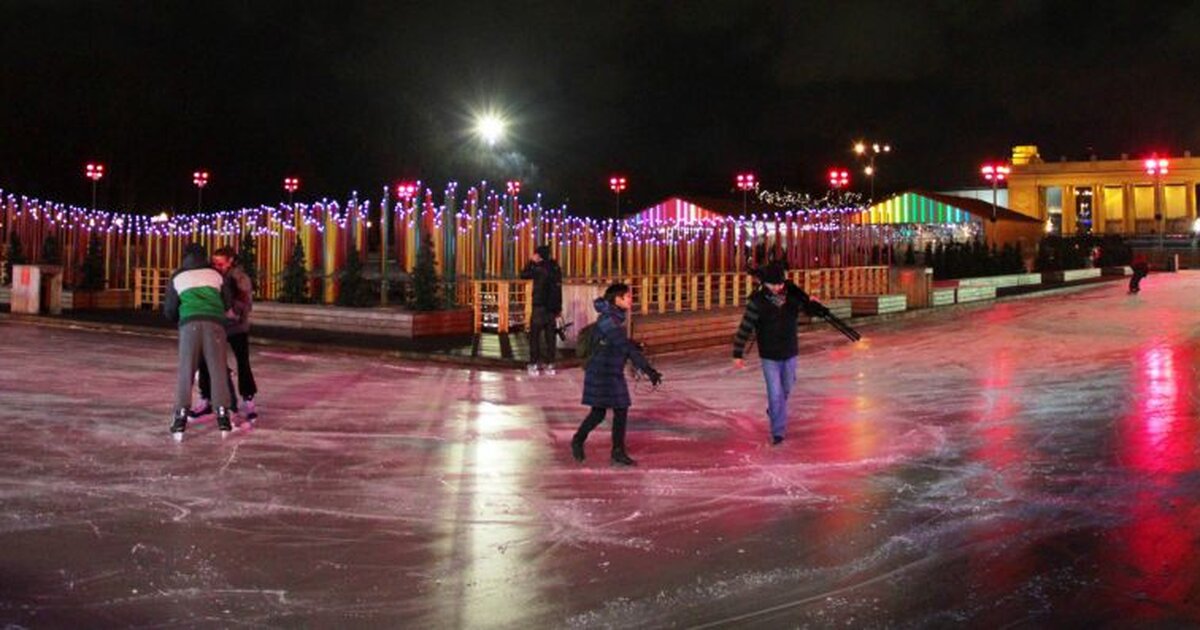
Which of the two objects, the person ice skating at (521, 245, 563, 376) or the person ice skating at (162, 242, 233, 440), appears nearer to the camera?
the person ice skating at (162, 242, 233, 440)

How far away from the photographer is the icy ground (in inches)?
209

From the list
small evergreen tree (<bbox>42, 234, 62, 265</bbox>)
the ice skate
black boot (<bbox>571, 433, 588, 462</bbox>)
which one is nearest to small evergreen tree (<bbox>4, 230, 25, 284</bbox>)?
small evergreen tree (<bbox>42, 234, 62, 265</bbox>)

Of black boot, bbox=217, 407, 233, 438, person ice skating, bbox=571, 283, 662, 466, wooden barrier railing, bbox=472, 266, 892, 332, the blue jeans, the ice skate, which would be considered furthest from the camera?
wooden barrier railing, bbox=472, 266, 892, 332

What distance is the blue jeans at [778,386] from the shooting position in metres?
9.66

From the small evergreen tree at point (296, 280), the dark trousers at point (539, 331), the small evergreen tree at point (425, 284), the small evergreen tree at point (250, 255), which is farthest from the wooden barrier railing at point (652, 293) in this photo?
the small evergreen tree at point (250, 255)

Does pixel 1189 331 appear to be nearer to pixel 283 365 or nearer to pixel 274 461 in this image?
pixel 283 365

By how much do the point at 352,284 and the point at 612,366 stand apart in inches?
610

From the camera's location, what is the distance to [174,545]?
6262mm

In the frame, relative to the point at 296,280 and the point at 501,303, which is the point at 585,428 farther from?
the point at 296,280

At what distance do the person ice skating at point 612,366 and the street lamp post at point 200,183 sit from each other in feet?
168

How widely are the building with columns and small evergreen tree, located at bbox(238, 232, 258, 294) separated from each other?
78810mm

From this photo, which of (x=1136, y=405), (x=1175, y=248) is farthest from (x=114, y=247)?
(x=1175, y=248)

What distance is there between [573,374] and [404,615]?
10480mm

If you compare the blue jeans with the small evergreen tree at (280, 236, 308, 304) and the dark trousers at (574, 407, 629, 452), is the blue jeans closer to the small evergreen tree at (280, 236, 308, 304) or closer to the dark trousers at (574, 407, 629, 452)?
the dark trousers at (574, 407, 629, 452)
